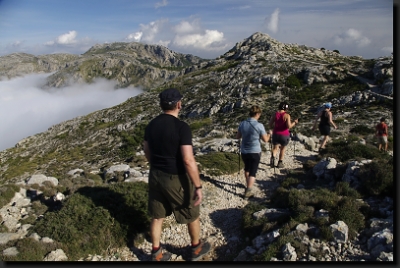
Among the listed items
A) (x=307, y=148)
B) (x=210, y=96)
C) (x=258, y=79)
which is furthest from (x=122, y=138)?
(x=307, y=148)

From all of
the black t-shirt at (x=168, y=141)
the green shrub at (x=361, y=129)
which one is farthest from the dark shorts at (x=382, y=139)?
the black t-shirt at (x=168, y=141)

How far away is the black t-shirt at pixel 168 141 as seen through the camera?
14.1 ft

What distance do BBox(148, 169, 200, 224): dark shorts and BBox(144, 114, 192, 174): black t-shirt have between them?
13 centimetres

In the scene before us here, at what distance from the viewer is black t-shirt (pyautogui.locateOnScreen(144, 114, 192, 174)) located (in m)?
4.29

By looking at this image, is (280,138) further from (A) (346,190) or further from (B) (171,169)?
(B) (171,169)

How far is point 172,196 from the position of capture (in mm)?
4562

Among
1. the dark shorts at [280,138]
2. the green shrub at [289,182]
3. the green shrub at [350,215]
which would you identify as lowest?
the green shrub at [289,182]

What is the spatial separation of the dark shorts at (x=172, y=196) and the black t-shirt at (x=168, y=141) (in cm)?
13

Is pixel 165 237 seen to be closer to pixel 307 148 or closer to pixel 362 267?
pixel 362 267

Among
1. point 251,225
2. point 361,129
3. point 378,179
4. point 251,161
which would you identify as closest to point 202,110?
point 361,129

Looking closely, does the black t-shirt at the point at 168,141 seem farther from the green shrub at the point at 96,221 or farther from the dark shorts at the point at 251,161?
the dark shorts at the point at 251,161

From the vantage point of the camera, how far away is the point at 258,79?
121ft

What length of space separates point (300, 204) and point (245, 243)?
4.79ft

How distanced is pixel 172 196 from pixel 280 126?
4.74 meters
